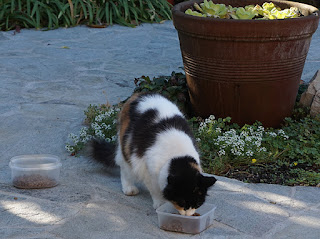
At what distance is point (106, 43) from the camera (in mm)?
8398

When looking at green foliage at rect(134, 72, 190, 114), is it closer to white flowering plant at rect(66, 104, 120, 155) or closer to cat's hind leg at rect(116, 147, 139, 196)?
white flowering plant at rect(66, 104, 120, 155)

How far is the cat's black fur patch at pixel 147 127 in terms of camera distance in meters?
3.73

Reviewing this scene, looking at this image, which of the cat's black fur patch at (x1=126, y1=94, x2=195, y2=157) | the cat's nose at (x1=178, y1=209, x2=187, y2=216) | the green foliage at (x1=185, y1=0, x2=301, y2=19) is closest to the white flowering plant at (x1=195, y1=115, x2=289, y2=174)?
the cat's black fur patch at (x1=126, y1=94, x2=195, y2=157)

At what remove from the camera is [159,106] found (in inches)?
157

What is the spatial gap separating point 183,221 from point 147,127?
0.73m

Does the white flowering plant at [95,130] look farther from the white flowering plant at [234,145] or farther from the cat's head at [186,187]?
the cat's head at [186,187]

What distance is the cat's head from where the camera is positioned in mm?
3254

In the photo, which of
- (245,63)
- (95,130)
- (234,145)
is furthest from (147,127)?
(245,63)

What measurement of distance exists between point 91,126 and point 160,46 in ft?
11.4

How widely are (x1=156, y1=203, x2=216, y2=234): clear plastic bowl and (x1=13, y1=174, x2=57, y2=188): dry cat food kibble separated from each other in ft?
3.12

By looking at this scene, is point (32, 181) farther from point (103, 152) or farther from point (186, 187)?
point (186, 187)

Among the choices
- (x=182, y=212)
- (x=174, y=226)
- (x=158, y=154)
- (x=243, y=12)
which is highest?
(x=243, y=12)

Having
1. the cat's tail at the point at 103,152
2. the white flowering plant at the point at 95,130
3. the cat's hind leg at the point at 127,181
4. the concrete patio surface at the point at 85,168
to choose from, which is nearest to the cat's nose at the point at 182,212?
the concrete patio surface at the point at 85,168

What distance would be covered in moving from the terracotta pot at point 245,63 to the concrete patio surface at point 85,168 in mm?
1026
